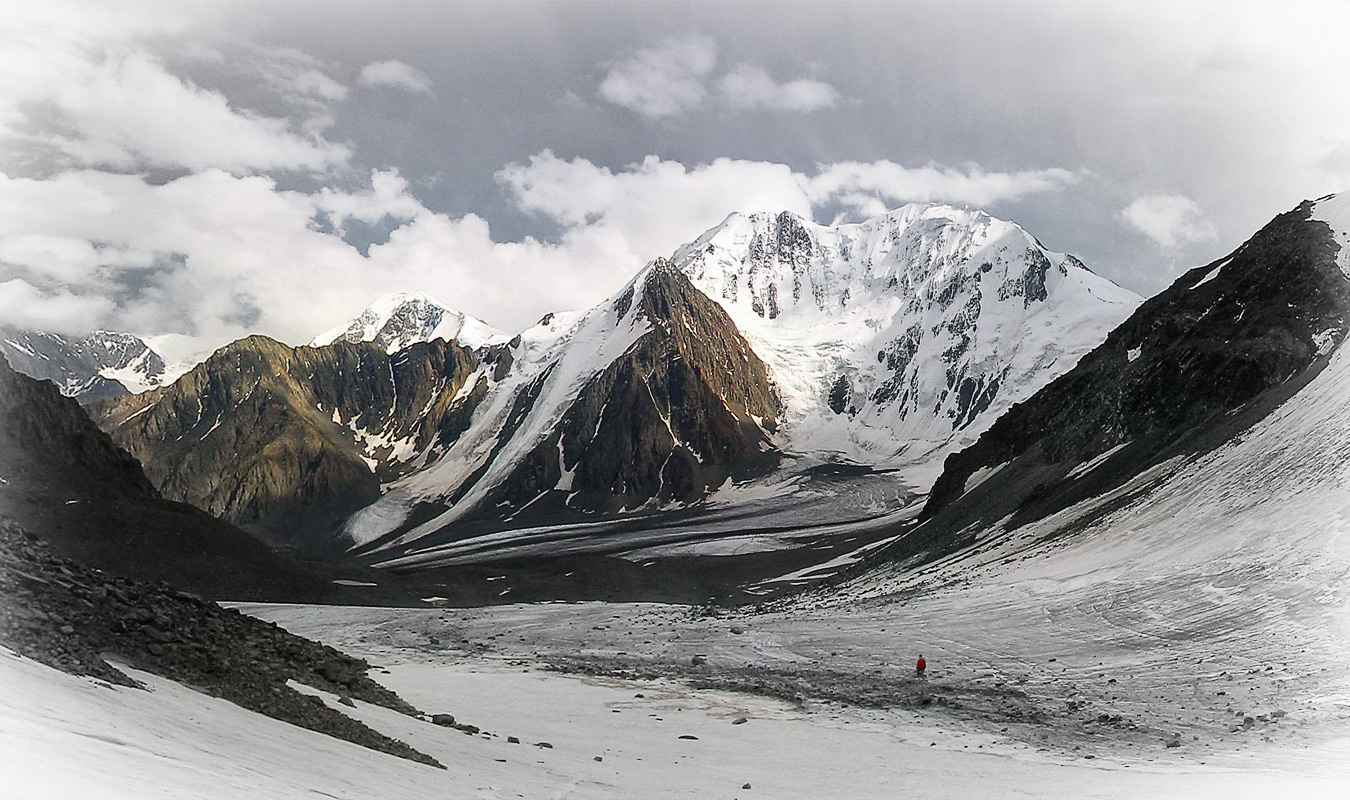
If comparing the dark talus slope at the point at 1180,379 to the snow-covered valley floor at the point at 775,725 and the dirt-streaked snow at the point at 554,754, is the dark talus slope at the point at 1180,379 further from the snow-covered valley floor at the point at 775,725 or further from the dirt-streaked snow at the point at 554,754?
the dirt-streaked snow at the point at 554,754

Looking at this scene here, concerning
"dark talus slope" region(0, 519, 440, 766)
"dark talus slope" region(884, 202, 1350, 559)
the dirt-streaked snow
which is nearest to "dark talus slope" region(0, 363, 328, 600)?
the dirt-streaked snow

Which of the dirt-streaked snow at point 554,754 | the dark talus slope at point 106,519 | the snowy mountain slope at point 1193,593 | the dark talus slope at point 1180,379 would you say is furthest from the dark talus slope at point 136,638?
the dark talus slope at point 106,519

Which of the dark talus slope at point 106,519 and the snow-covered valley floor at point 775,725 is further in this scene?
the dark talus slope at point 106,519

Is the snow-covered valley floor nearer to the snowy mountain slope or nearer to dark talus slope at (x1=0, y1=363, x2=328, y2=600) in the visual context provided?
the snowy mountain slope

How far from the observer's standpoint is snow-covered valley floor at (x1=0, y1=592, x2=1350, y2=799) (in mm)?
8578

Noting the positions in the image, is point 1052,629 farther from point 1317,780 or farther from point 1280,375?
point 1280,375

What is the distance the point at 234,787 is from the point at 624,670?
91.4 ft

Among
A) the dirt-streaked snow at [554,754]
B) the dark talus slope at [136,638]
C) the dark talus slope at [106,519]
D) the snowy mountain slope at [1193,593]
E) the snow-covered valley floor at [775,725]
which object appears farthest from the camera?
the dark talus slope at [106,519]

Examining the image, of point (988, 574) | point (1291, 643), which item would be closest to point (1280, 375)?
point (988, 574)

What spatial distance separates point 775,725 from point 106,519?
68824mm

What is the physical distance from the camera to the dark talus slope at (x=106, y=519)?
209ft

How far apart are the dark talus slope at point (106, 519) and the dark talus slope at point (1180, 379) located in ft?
188

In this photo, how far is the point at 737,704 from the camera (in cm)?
2536

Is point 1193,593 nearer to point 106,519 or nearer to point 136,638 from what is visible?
point 136,638
